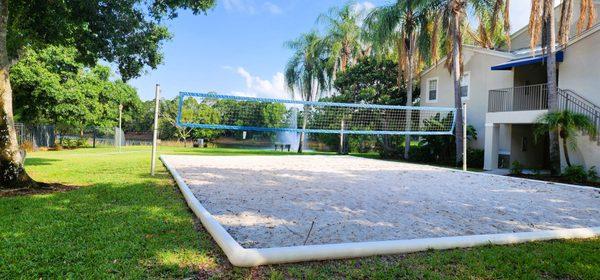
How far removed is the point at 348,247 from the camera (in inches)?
128

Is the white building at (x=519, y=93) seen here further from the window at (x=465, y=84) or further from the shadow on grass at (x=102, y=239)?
the shadow on grass at (x=102, y=239)

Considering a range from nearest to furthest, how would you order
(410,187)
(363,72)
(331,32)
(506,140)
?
(410,187), (506,140), (363,72), (331,32)

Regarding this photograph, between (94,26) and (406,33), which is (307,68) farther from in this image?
(94,26)

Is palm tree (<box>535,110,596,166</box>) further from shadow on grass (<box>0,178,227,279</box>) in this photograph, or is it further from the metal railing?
shadow on grass (<box>0,178,227,279</box>)

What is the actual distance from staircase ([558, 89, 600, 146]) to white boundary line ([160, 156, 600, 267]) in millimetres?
9315

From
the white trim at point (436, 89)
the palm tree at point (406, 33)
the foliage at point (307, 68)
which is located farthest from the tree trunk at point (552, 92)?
the foliage at point (307, 68)

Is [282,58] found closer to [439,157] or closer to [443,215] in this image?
[439,157]

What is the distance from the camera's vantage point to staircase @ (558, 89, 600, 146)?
11.4 metres

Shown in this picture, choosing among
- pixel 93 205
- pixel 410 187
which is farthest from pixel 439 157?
pixel 93 205

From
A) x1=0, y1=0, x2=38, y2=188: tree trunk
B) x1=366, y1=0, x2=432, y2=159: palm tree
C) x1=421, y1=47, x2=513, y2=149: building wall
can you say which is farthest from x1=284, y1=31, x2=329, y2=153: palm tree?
x1=0, y1=0, x2=38, y2=188: tree trunk

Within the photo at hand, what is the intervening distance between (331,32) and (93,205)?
25505 millimetres

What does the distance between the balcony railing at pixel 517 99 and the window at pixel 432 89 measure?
4.96 m

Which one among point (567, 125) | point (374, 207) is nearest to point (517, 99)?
point (567, 125)

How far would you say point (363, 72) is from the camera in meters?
23.8
